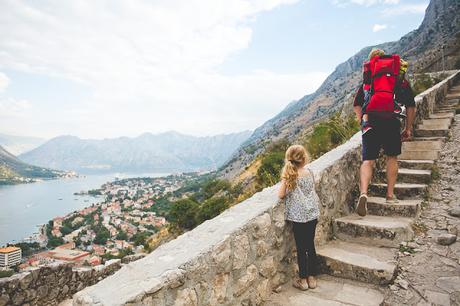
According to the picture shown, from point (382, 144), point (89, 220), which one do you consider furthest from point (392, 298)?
point (89, 220)

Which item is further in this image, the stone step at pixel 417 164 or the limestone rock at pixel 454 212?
the stone step at pixel 417 164

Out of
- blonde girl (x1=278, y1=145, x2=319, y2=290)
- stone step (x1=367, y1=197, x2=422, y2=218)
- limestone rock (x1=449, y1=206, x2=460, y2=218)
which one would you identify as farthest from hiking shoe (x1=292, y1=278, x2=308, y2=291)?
limestone rock (x1=449, y1=206, x2=460, y2=218)

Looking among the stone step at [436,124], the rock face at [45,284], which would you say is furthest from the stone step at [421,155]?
the rock face at [45,284]

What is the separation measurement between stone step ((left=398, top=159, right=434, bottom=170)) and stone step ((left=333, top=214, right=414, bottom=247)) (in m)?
1.88

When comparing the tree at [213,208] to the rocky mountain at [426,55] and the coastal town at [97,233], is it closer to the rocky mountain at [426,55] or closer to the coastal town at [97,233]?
the coastal town at [97,233]

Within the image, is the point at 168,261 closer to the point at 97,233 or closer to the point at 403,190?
the point at 403,190

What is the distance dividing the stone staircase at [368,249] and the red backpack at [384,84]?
1.20 m

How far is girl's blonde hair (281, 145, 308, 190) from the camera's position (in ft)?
8.80

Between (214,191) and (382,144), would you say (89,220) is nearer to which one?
(214,191)

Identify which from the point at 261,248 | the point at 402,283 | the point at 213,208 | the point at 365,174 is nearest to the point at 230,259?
the point at 261,248

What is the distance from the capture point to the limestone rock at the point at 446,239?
314 cm

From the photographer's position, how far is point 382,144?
367cm

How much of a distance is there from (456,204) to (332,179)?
2010 millimetres

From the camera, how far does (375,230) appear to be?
3.23m
